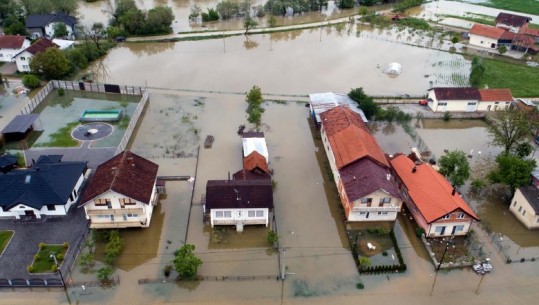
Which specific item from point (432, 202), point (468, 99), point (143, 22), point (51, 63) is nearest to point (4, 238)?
point (51, 63)

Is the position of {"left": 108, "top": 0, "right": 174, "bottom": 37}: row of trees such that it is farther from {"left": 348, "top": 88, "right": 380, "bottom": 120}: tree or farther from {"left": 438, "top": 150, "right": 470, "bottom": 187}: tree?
{"left": 438, "top": 150, "right": 470, "bottom": 187}: tree

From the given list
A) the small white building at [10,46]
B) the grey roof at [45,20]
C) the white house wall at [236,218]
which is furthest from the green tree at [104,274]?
the grey roof at [45,20]

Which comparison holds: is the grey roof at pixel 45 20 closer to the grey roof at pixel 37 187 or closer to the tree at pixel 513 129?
the grey roof at pixel 37 187

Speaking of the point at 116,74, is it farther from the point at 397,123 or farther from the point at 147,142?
the point at 397,123

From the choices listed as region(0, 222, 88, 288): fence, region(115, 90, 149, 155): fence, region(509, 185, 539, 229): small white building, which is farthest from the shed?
region(509, 185, 539, 229): small white building

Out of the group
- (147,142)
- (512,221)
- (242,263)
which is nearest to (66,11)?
(147,142)
